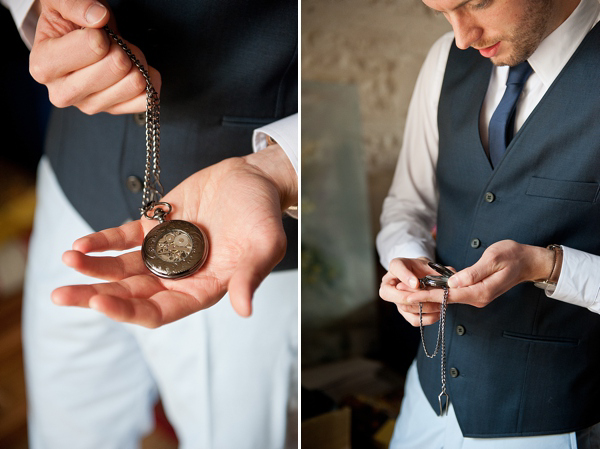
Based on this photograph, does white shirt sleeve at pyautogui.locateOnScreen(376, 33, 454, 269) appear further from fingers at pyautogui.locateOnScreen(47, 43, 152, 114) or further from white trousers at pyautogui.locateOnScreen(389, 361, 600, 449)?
fingers at pyautogui.locateOnScreen(47, 43, 152, 114)

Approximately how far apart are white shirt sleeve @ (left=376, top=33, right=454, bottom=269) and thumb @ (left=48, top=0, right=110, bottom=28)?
488 mm

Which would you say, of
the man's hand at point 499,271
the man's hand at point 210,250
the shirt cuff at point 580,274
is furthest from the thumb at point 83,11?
the shirt cuff at point 580,274

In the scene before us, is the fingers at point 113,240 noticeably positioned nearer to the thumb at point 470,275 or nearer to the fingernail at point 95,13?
the fingernail at point 95,13

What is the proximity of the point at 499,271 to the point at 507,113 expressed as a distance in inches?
8.5

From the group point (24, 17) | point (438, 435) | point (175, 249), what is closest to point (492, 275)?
point (438, 435)

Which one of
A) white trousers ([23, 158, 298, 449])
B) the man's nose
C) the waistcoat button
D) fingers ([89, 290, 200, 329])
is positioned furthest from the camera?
white trousers ([23, 158, 298, 449])

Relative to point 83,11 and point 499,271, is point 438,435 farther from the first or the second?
point 83,11

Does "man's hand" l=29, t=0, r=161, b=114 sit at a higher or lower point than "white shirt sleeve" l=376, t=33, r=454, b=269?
higher

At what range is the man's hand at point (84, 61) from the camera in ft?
2.34

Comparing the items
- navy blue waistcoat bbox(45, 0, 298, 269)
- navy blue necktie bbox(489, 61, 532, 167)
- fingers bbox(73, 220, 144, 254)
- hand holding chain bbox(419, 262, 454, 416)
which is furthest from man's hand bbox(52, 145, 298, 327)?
navy blue necktie bbox(489, 61, 532, 167)

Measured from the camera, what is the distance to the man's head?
0.65 m

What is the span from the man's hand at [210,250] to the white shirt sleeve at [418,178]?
0.20m

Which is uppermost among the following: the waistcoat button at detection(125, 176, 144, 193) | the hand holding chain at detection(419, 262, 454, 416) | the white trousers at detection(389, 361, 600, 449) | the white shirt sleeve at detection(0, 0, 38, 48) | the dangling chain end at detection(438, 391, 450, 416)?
the white shirt sleeve at detection(0, 0, 38, 48)

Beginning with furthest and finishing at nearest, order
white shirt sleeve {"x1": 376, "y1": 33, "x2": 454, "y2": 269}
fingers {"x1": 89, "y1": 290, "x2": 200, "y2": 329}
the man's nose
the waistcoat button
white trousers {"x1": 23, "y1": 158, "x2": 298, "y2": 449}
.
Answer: white trousers {"x1": 23, "y1": 158, "x2": 298, "y2": 449} → the waistcoat button → white shirt sleeve {"x1": 376, "y1": 33, "x2": 454, "y2": 269} → the man's nose → fingers {"x1": 89, "y1": 290, "x2": 200, "y2": 329}
